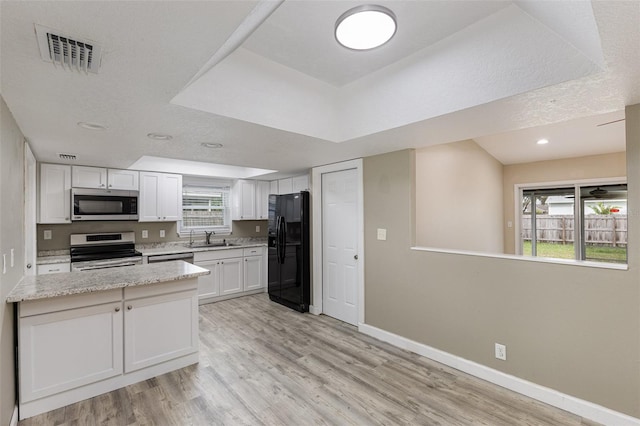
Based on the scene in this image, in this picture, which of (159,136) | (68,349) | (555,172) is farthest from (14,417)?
(555,172)

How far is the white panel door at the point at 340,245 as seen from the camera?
3967 millimetres

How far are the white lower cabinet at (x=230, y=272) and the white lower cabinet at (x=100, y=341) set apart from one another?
1953mm

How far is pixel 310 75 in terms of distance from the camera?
249 centimetres

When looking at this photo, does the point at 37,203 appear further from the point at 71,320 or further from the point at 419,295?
the point at 419,295

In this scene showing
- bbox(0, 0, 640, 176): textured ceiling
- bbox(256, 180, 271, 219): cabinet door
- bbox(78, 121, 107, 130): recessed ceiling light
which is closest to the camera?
bbox(0, 0, 640, 176): textured ceiling

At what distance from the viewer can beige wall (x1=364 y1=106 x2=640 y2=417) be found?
2002 millimetres

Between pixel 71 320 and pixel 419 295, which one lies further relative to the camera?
pixel 419 295

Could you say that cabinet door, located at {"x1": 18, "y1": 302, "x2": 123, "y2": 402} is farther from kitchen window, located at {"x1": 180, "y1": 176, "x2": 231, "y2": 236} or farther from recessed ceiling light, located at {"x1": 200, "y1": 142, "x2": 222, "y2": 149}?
kitchen window, located at {"x1": 180, "y1": 176, "x2": 231, "y2": 236}

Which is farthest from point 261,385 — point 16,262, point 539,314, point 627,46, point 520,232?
point 520,232

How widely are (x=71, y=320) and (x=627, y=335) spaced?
13.3ft

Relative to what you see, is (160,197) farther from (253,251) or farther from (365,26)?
(365,26)

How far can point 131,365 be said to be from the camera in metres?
2.55

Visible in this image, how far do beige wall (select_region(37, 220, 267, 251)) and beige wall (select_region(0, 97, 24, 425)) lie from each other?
2.12m

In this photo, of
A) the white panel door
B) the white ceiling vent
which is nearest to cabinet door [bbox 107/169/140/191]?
the white panel door
